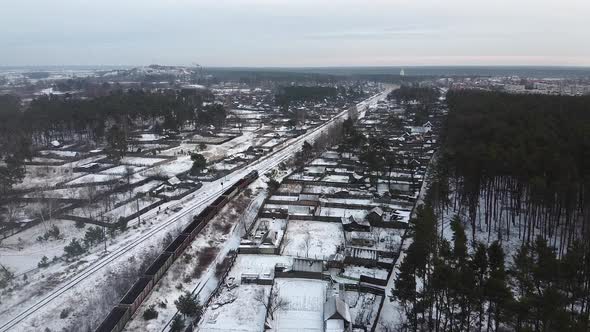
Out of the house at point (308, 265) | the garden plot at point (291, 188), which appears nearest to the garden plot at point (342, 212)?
the garden plot at point (291, 188)

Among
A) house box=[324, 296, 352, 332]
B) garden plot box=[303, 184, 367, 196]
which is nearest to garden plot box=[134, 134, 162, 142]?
garden plot box=[303, 184, 367, 196]

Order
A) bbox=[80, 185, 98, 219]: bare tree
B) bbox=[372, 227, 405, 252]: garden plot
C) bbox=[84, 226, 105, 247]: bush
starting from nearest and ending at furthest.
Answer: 1. bbox=[84, 226, 105, 247]: bush
2. bbox=[372, 227, 405, 252]: garden plot
3. bbox=[80, 185, 98, 219]: bare tree

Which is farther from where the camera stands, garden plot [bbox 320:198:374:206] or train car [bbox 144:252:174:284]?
garden plot [bbox 320:198:374:206]

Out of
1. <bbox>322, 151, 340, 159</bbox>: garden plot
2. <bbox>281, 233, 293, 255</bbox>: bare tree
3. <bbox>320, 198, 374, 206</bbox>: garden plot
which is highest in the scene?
<bbox>322, 151, 340, 159</bbox>: garden plot

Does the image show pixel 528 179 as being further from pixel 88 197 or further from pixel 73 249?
pixel 88 197

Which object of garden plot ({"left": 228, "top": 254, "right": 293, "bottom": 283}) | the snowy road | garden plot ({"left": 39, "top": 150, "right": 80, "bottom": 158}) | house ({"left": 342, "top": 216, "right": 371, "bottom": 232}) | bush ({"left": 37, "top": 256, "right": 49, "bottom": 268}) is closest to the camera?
the snowy road

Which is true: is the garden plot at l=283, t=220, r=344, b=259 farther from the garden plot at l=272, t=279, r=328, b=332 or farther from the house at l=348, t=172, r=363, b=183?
the house at l=348, t=172, r=363, b=183

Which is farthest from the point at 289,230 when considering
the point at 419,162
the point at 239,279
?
the point at 419,162

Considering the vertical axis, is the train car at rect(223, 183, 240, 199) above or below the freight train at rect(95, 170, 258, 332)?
above
